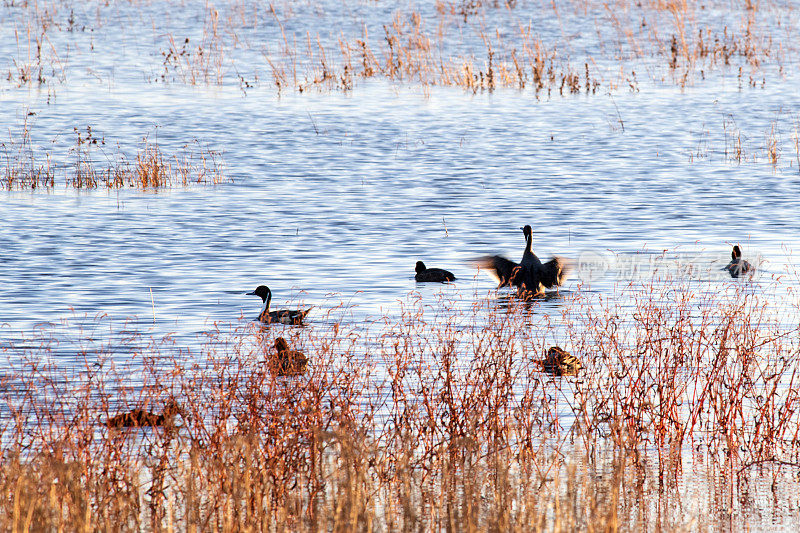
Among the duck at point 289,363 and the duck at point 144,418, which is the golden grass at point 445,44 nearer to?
the duck at point 289,363

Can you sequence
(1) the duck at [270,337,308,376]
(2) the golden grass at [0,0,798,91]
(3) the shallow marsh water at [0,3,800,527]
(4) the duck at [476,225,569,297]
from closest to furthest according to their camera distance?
(1) the duck at [270,337,308,376] → (3) the shallow marsh water at [0,3,800,527] → (4) the duck at [476,225,569,297] → (2) the golden grass at [0,0,798,91]

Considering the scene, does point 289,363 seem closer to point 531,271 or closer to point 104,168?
point 531,271

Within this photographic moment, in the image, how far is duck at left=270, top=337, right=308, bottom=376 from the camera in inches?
328

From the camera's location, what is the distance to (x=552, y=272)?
13945 millimetres

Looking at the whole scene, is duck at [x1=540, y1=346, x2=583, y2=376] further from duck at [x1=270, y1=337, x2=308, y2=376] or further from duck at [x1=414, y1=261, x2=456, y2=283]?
duck at [x1=414, y1=261, x2=456, y2=283]

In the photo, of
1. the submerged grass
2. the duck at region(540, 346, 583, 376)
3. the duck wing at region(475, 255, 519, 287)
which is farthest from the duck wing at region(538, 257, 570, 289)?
the submerged grass

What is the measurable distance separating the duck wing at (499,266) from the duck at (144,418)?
6551mm

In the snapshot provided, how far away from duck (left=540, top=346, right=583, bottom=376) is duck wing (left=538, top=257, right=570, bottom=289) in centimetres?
424

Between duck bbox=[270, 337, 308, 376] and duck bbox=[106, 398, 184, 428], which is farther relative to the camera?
duck bbox=[270, 337, 308, 376]

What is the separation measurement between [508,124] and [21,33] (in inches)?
709

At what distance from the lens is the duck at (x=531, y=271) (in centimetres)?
1373

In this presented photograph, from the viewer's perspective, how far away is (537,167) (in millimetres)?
23250

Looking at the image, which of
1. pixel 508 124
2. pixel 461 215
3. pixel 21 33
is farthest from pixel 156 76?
pixel 461 215

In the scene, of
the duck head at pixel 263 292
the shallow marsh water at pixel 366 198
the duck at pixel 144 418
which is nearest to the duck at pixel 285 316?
the shallow marsh water at pixel 366 198
